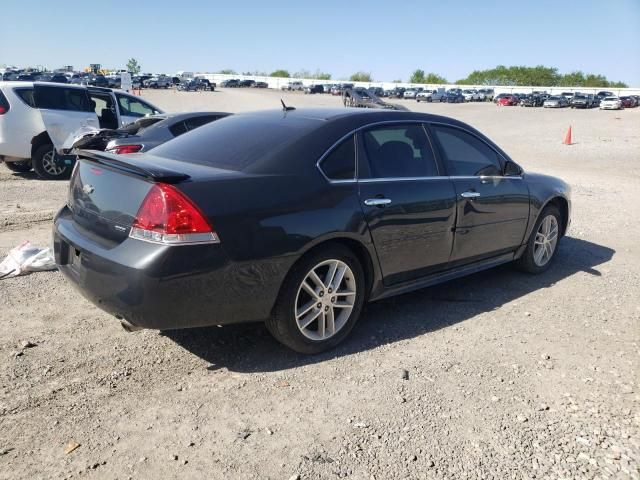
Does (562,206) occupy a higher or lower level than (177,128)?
lower

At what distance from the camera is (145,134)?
8961 mm

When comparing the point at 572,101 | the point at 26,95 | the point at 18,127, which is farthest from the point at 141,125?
the point at 572,101

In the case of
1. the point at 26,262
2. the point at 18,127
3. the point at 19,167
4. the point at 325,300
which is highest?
the point at 18,127

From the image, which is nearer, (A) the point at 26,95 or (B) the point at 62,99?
(A) the point at 26,95

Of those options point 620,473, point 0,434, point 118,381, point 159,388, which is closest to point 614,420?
point 620,473

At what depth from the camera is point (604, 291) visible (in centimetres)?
542

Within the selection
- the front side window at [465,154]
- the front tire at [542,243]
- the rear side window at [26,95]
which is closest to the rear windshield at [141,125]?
the rear side window at [26,95]

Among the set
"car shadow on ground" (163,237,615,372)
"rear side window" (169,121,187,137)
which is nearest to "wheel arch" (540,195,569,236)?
"car shadow on ground" (163,237,615,372)

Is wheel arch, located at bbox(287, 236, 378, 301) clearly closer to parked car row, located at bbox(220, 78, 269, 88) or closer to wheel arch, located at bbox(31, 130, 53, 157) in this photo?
wheel arch, located at bbox(31, 130, 53, 157)

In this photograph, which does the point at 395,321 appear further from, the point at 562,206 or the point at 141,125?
the point at 141,125

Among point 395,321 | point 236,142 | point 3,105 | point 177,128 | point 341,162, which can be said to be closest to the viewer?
point 341,162

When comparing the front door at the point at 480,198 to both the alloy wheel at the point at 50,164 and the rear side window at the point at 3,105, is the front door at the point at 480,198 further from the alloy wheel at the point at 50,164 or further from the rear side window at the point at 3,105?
the rear side window at the point at 3,105

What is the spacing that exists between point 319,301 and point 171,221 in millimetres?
1175

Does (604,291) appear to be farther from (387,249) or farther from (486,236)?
(387,249)
